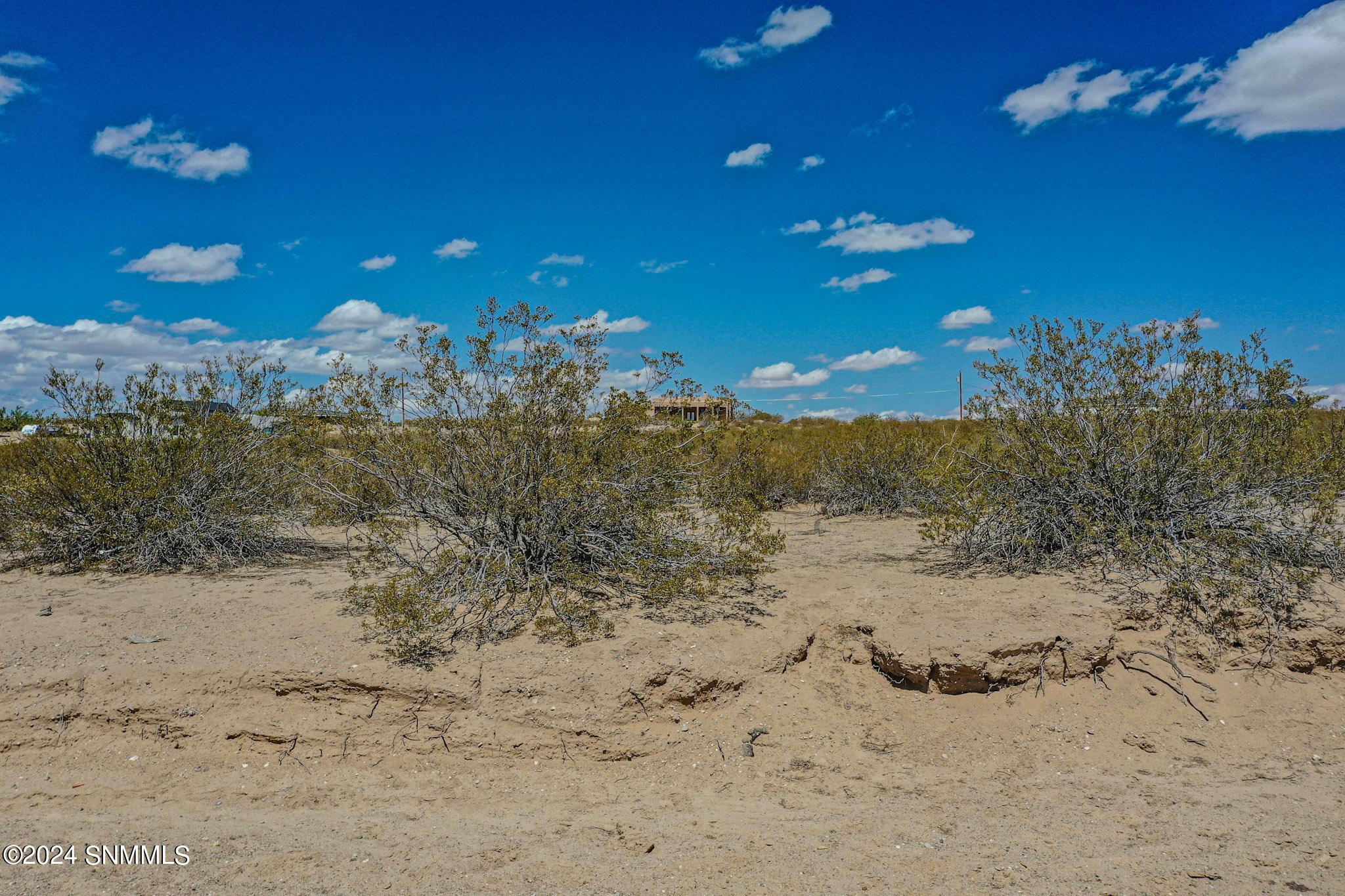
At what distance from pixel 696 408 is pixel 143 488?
5639 mm

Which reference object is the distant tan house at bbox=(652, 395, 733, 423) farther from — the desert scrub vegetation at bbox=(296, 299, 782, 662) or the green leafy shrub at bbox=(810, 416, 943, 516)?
the green leafy shrub at bbox=(810, 416, 943, 516)

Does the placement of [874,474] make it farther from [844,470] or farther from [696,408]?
[696,408]

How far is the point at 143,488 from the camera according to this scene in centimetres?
806

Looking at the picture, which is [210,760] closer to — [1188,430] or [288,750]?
[288,750]

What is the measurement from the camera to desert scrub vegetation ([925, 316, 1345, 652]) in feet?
21.6

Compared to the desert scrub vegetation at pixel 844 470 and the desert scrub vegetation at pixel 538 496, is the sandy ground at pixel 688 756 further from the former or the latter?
the desert scrub vegetation at pixel 844 470

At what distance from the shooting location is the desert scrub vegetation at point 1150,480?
21.6ft

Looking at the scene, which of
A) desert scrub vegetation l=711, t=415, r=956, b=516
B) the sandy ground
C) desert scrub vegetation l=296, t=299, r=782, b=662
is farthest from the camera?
desert scrub vegetation l=711, t=415, r=956, b=516

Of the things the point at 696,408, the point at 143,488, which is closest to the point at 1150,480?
the point at 696,408

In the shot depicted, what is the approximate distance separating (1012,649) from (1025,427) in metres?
3.01

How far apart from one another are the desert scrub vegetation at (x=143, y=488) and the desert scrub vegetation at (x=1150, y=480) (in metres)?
7.23

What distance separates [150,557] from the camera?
317 inches

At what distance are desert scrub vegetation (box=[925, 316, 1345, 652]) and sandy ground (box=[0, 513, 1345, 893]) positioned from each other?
29.8 inches

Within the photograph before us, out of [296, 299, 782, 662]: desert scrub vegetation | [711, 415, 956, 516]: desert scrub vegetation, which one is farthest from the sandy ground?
[711, 415, 956, 516]: desert scrub vegetation
